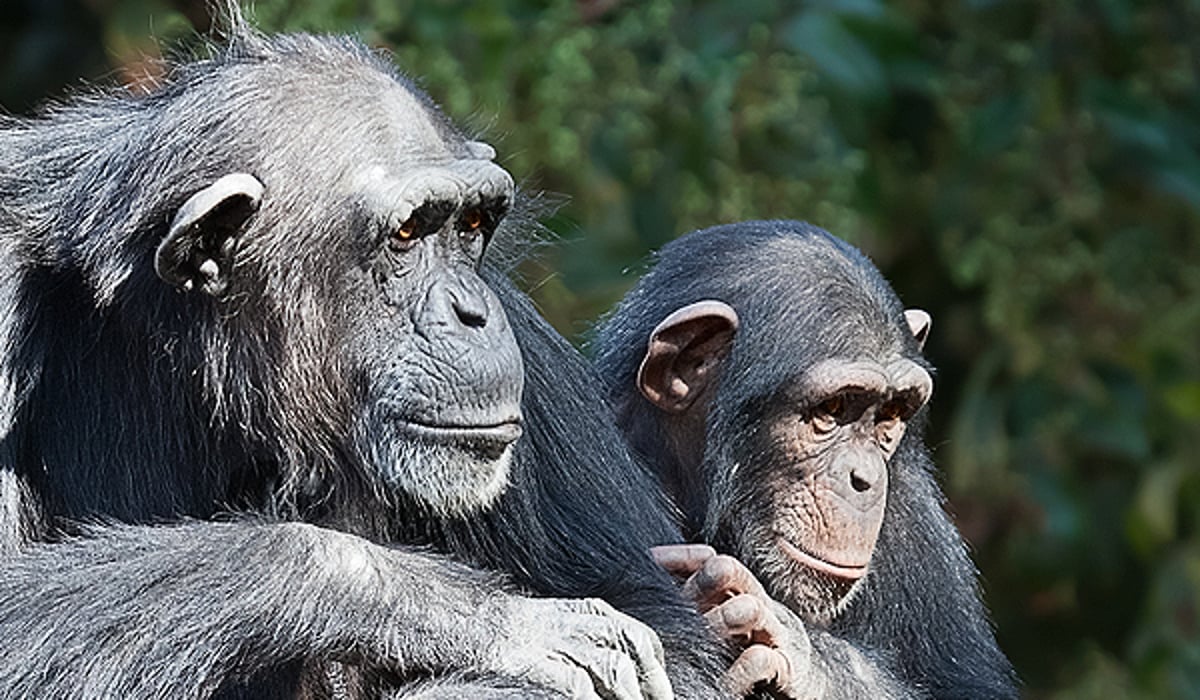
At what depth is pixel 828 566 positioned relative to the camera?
4.18m

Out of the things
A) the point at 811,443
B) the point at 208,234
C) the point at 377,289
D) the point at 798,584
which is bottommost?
the point at 798,584

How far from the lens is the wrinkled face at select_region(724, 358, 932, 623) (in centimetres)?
418

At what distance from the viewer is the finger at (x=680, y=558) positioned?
397 cm

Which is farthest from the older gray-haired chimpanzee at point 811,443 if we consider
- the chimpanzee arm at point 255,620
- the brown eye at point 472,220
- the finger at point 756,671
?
the brown eye at point 472,220

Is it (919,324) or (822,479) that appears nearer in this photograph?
(822,479)

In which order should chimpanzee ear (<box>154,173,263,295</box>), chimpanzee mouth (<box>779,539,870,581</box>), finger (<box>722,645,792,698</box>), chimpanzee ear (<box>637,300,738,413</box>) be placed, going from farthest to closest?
chimpanzee ear (<box>637,300,738,413</box>), chimpanzee mouth (<box>779,539,870,581</box>), finger (<box>722,645,792,698</box>), chimpanzee ear (<box>154,173,263,295</box>)

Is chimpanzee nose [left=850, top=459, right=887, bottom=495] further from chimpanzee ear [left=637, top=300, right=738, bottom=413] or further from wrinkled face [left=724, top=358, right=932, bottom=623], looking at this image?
chimpanzee ear [left=637, top=300, right=738, bottom=413]

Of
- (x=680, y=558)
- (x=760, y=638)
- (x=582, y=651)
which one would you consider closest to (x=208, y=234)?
(x=582, y=651)

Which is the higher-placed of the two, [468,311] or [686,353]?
[468,311]

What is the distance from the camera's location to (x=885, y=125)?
7.60 meters

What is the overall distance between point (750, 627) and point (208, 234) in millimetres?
1218

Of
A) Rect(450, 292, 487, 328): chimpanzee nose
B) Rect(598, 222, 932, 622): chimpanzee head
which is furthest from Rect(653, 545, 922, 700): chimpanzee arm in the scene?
Rect(450, 292, 487, 328): chimpanzee nose

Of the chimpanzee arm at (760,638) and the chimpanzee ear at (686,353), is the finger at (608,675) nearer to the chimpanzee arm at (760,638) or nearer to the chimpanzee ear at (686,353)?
the chimpanzee arm at (760,638)

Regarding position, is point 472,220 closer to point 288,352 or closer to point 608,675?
point 288,352
